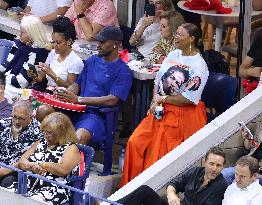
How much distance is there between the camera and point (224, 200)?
9.16 m

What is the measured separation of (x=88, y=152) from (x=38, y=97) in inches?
56.2

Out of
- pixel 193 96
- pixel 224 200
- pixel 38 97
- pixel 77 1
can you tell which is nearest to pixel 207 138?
pixel 193 96

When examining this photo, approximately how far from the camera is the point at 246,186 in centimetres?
909

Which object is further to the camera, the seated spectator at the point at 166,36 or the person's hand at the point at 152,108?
the seated spectator at the point at 166,36

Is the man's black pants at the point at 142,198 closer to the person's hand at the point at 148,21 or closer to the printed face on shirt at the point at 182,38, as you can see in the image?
the printed face on shirt at the point at 182,38

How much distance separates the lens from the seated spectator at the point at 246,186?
9008 millimetres

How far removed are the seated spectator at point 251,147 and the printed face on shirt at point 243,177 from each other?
0.44 meters

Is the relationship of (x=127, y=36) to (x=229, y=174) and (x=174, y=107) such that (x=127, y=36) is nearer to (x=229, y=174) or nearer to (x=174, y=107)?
(x=174, y=107)

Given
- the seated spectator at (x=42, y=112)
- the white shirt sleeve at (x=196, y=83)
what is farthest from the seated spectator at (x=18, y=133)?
the white shirt sleeve at (x=196, y=83)

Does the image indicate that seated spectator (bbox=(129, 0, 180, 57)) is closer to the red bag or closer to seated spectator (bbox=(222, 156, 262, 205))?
the red bag

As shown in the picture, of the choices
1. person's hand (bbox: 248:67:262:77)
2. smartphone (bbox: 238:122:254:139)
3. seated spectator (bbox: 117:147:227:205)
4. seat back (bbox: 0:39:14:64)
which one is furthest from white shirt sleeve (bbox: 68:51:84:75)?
seated spectator (bbox: 117:147:227:205)

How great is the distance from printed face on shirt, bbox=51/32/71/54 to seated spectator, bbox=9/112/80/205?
1478mm

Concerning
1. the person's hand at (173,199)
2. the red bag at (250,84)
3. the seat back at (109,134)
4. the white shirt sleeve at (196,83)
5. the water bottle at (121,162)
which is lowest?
the water bottle at (121,162)

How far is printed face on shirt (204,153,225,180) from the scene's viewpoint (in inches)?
363
